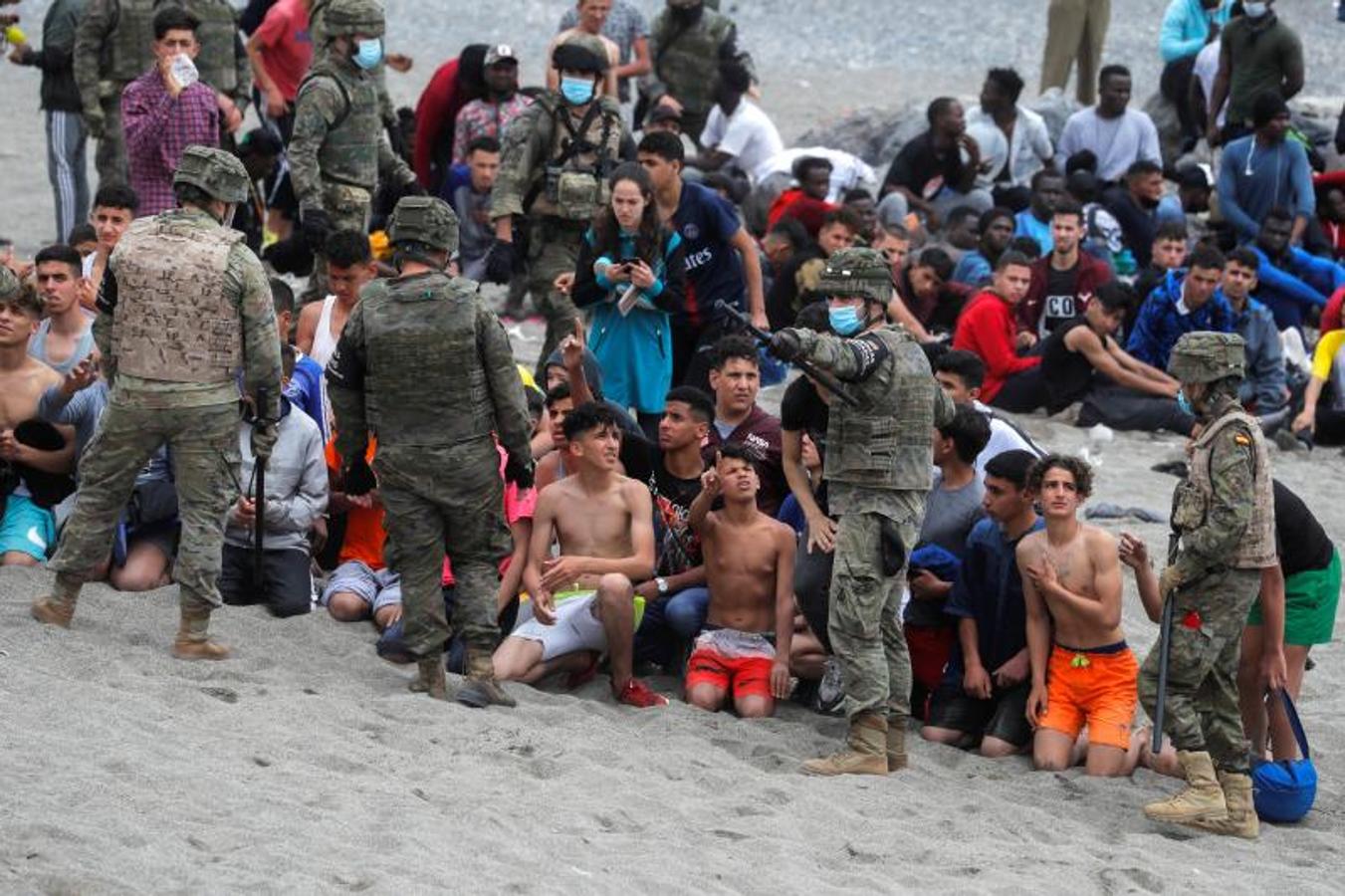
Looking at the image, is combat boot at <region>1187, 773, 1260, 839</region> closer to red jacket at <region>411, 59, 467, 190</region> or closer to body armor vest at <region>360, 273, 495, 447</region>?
body armor vest at <region>360, 273, 495, 447</region>

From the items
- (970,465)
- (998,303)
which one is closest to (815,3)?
(998,303)

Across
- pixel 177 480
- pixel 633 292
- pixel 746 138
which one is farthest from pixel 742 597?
pixel 746 138

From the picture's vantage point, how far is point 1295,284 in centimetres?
1416

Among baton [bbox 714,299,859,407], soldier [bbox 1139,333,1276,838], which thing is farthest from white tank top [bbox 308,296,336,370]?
soldier [bbox 1139,333,1276,838]

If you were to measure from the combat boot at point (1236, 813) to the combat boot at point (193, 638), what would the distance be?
11.1 feet

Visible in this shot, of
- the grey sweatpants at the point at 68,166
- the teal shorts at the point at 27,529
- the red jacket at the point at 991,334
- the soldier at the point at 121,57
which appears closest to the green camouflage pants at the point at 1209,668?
the teal shorts at the point at 27,529

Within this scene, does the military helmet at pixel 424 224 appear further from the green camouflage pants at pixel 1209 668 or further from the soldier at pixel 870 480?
the green camouflage pants at pixel 1209 668

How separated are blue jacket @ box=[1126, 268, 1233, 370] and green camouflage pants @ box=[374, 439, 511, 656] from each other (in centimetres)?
629

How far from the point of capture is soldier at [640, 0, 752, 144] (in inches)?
640

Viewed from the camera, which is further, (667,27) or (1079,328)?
(667,27)

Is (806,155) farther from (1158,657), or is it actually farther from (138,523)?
(1158,657)

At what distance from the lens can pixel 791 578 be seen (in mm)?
8531

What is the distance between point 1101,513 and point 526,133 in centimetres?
337

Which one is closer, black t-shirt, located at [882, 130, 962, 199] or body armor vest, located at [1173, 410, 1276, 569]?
body armor vest, located at [1173, 410, 1276, 569]
